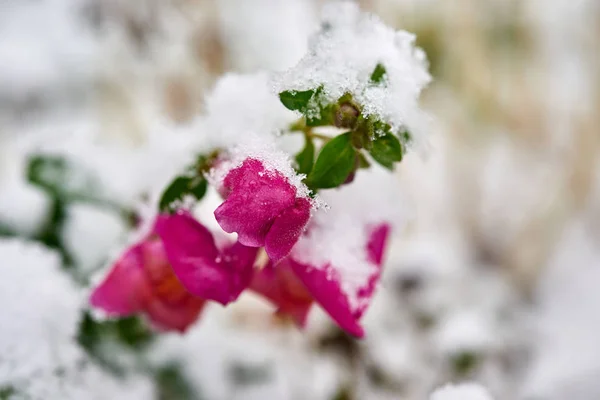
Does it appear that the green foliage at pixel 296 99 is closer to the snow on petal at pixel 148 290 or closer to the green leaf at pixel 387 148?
the green leaf at pixel 387 148

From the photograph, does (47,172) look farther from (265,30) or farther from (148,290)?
(265,30)

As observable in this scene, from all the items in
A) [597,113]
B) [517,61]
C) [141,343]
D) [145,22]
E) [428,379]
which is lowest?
[141,343]

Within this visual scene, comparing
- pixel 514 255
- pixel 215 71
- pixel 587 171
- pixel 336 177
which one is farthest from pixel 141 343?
pixel 587 171

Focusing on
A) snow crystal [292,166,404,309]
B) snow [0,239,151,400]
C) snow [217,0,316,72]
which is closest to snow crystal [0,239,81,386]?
snow [0,239,151,400]

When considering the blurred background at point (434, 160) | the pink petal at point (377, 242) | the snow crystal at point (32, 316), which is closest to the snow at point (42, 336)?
the snow crystal at point (32, 316)

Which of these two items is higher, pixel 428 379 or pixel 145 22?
pixel 145 22

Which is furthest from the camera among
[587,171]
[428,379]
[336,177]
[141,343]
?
[587,171]

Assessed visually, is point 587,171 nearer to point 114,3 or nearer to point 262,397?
point 262,397

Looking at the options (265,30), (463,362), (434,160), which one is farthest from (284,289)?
(265,30)
